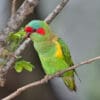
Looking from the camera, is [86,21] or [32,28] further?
[86,21]

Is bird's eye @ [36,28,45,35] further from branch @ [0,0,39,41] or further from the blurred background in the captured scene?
the blurred background

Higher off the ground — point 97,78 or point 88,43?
point 88,43

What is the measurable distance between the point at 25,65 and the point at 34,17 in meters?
0.92

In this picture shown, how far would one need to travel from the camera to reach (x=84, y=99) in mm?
2496

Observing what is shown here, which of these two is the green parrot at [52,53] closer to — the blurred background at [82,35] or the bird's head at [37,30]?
the bird's head at [37,30]

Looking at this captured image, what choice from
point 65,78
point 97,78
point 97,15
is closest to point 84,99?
point 97,78

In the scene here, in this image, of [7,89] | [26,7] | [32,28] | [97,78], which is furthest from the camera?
[97,78]

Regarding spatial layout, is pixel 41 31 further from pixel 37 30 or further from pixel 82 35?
pixel 82 35

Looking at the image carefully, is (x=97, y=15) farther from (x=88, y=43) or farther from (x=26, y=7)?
(x=26, y=7)

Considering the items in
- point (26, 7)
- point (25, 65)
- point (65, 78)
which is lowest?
point (65, 78)

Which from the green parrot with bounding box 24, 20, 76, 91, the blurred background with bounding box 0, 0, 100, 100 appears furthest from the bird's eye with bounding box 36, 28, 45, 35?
the blurred background with bounding box 0, 0, 100, 100

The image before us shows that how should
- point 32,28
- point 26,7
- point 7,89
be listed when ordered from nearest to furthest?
1. point 32,28
2. point 26,7
3. point 7,89

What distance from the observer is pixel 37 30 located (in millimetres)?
1372

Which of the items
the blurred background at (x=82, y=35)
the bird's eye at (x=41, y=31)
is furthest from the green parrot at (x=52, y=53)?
the blurred background at (x=82, y=35)
